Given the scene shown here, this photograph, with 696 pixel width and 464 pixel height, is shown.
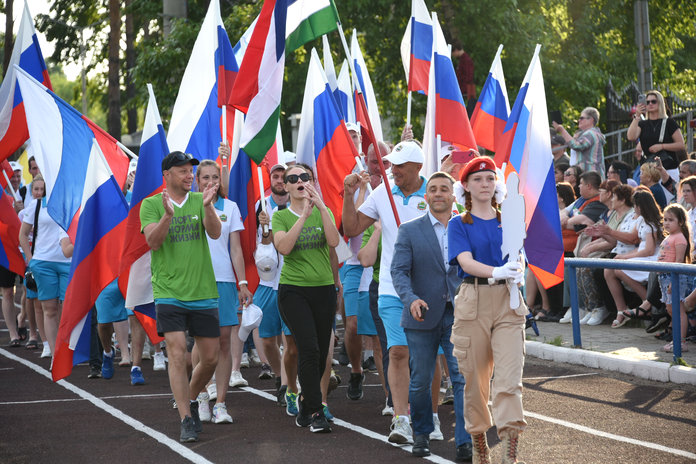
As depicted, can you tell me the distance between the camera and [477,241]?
6.68m

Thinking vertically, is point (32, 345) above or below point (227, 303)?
below

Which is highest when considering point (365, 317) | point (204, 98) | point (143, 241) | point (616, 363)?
point (204, 98)

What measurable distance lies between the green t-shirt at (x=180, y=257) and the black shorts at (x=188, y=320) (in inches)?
3.9

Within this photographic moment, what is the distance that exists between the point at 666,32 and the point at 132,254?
85.2 feet

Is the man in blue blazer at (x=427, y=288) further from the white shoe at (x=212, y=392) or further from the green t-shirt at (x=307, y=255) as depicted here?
the white shoe at (x=212, y=392)

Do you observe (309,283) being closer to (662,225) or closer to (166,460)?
(166,460)

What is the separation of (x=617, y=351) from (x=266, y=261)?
3902 mm

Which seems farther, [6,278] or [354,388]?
[6,278]

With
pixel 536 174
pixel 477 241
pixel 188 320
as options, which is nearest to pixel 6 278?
pixel 188 320

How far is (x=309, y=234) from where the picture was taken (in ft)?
27.5

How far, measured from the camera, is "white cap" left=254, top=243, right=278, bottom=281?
31.7ft

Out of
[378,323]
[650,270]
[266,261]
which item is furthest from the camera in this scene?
[650,270]

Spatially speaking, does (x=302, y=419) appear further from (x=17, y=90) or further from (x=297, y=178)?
(x=17, y=90)

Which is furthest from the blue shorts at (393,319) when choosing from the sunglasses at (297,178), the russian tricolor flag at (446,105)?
the russian tricolor flag at (446,105)
